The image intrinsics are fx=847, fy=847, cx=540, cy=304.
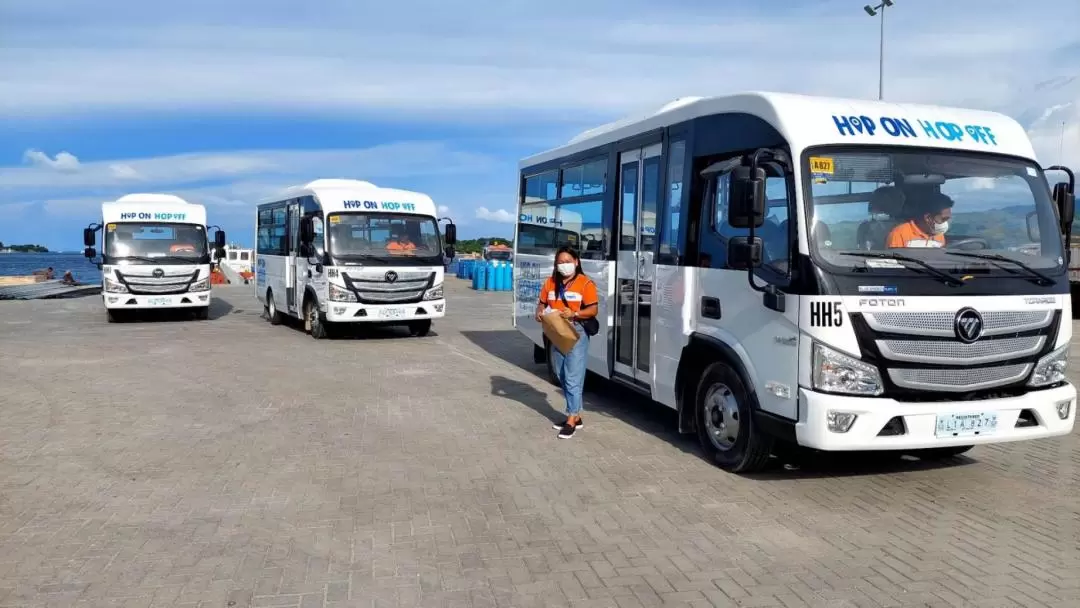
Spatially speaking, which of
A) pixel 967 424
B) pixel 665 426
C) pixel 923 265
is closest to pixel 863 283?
pixel 923 265

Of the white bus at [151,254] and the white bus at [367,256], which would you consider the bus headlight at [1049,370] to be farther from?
the white bus at [151,254]

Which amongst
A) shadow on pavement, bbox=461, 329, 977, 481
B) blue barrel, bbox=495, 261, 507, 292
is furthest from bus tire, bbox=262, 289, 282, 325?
blue barrel, bbox=495, 261, 507, 292

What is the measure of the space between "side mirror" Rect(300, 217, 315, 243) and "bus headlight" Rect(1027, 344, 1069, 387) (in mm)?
12400

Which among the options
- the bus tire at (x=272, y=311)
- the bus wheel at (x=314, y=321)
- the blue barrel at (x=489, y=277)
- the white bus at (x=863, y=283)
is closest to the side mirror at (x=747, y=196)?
the white bus at (x=863, y=283)

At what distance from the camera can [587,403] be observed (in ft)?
31.5

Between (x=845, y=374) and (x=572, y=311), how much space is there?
8.98 ft

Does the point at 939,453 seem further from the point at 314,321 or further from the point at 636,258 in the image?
the point at 314,321

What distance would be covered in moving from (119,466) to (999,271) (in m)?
6.74

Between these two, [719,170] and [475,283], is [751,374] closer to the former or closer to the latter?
[719,170]

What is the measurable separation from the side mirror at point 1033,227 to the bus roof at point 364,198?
11.3 metres

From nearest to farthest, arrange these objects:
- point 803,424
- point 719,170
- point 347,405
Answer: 1. point 803,424
2. point 719,170
3. point 347,405

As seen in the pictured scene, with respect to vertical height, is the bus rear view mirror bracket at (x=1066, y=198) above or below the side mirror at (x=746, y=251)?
above

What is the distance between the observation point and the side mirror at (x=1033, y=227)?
20.2 feet

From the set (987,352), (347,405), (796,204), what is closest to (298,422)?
(347,405)
